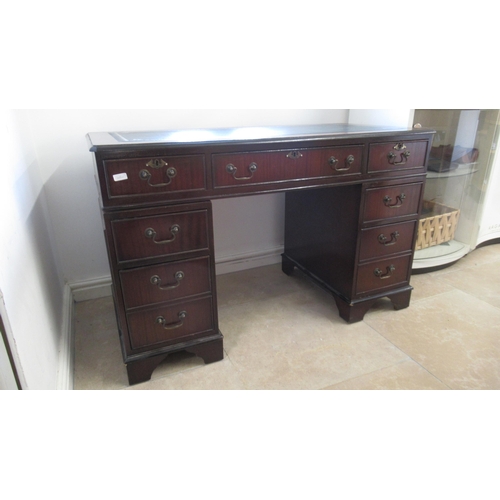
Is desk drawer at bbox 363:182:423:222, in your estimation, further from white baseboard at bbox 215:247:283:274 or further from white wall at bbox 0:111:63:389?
white wall at bbox 0:111:63:389

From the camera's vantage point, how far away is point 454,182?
6.95ft

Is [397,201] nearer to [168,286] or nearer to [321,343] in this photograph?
[321,343]

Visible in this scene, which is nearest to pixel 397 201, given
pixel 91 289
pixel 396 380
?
pixel 396 380

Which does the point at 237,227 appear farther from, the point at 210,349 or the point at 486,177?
the point at 486,177

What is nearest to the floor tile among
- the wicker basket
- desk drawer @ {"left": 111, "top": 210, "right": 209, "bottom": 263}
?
desk drawer @ {"left": 111, "top": 210, "right": 209, "bottom": 263}

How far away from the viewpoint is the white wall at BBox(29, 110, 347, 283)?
4.89ft

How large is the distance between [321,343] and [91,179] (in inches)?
45.4

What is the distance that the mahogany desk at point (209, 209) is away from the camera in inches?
41.6

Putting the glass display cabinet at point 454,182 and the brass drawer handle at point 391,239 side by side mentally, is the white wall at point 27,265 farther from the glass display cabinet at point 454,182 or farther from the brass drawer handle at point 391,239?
the glass display cabinet at point 454,182

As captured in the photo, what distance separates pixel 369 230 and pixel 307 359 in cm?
53

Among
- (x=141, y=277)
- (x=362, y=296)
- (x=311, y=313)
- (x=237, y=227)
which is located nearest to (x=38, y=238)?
(x=141, y=277)

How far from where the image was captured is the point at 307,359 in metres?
1.34

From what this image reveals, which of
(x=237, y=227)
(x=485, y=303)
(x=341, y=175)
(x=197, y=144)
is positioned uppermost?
(x=197, y=144)

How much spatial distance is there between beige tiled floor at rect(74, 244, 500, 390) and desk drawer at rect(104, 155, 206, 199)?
A: 24.8 inches
